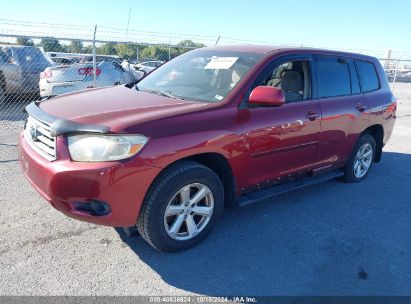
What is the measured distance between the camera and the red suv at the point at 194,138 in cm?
276

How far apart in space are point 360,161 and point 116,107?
148 inches

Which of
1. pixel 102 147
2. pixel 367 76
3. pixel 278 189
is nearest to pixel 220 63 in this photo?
pixel 278 189

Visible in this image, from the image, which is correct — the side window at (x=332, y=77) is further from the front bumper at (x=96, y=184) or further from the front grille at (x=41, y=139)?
the front grille at (x=41, y=139)

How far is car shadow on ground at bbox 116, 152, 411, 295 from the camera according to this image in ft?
9.68

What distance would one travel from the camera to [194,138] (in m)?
3.05

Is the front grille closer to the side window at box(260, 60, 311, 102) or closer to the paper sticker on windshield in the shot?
the paper sticker on windshield

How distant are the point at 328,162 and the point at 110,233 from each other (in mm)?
2760

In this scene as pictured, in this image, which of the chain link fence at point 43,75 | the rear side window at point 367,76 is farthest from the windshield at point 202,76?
the chain link fence at point 43,75

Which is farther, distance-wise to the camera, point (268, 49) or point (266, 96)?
point (268, 49)

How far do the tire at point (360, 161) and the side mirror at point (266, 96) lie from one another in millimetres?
2232

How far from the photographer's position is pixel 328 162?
4660 millimetres

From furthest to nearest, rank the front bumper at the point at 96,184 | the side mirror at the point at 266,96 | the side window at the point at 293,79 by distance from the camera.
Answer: the side window at the point at 293,79
the side mirror at the point at 266,96
the front bumper at the point at 96,184

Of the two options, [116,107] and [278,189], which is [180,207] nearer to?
[116,107]

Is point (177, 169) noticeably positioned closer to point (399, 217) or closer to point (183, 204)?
point (183, 204)
